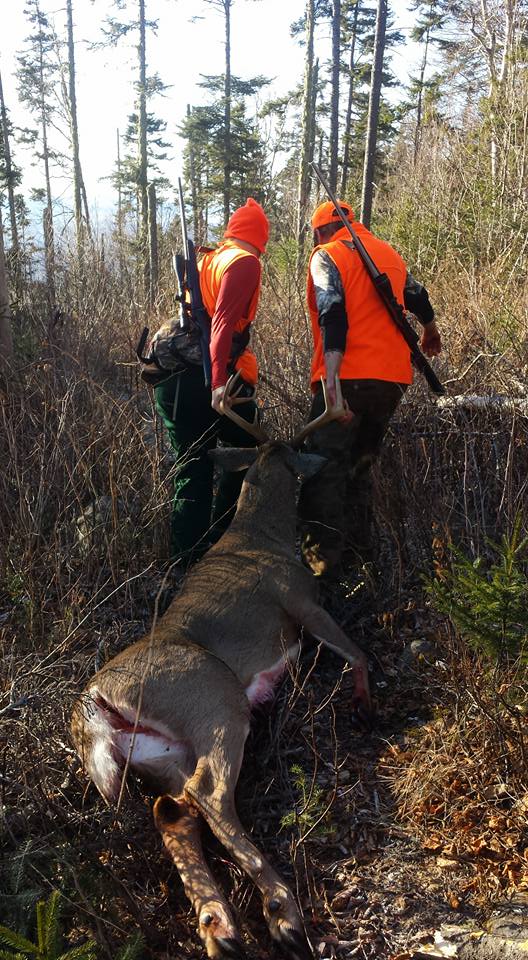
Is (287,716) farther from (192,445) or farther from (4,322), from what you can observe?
(4,322)

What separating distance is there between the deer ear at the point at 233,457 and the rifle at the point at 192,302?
0.45 meters

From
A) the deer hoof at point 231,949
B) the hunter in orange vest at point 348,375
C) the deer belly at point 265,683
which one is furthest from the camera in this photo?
the hunter in orange vest at point 348,375

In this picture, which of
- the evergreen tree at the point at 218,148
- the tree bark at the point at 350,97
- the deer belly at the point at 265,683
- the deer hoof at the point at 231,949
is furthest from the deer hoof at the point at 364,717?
the tree bark at the point at 350,97

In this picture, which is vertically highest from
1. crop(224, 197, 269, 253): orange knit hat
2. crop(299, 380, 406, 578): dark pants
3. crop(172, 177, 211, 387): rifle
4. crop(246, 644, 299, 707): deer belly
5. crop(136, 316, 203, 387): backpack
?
crop(224, 197, 269, 253): orange knit hat

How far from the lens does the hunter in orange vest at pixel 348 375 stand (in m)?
4.49

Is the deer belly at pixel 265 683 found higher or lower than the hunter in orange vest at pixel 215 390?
lower

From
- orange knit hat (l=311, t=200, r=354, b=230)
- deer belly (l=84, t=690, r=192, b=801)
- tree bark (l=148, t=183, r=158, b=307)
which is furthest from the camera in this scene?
tree bark (l=148, t=183, r=158, b=307)

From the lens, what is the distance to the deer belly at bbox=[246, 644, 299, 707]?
3.69 metres

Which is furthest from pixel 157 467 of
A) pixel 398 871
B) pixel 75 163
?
pixel 75 163

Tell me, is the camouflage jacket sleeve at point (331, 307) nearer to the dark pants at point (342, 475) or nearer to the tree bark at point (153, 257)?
the dark pants at point (342, 475)

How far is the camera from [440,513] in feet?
14.5

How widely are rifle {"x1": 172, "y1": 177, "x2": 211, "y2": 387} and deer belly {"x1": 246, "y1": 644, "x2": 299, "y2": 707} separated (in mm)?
1828

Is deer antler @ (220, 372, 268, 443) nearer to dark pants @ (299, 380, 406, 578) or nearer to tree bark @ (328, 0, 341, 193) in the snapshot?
dark pants @ (299, 380, 406, 578)

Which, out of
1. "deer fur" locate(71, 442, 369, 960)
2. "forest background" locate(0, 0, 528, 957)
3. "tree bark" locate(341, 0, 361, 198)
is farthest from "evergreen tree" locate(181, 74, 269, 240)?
"deer fur" locate(71, 442, 369, 960)
